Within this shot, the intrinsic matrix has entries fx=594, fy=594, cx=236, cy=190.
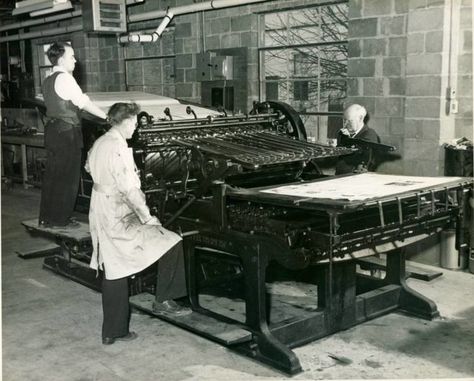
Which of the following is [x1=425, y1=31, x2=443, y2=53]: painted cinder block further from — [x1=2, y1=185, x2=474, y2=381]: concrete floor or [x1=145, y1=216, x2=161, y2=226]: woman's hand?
[x1=145, y1=216, x2=161, y2=226]: woman's hand

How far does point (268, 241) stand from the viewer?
9.87 ft

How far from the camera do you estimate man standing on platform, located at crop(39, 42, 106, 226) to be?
4.59 metres

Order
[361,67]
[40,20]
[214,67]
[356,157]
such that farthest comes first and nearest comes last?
[40,20]
[214,67]
[361,67]
[356,157]

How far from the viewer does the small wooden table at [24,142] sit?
28.0 feet

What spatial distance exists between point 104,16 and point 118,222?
4400mm


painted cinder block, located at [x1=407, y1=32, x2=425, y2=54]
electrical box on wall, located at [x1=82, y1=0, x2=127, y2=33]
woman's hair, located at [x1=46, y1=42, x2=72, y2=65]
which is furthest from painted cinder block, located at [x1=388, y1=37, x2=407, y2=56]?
electrical box on wall, located at [x1=82, y1=0, x2=127, y2=33]

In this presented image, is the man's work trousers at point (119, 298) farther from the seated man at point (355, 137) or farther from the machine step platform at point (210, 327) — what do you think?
the seated man at point (355, 137)

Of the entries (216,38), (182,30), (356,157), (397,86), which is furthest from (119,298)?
(182,30)

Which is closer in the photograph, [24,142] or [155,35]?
[155,35]

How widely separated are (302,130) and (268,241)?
1.41 m

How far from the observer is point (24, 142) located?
28.8 feet

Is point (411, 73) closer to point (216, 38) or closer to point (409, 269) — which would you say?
point (409, 269)

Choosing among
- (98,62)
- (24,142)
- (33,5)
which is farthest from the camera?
(98,62)

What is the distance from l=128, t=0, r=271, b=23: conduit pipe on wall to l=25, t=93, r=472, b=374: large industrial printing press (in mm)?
2245
